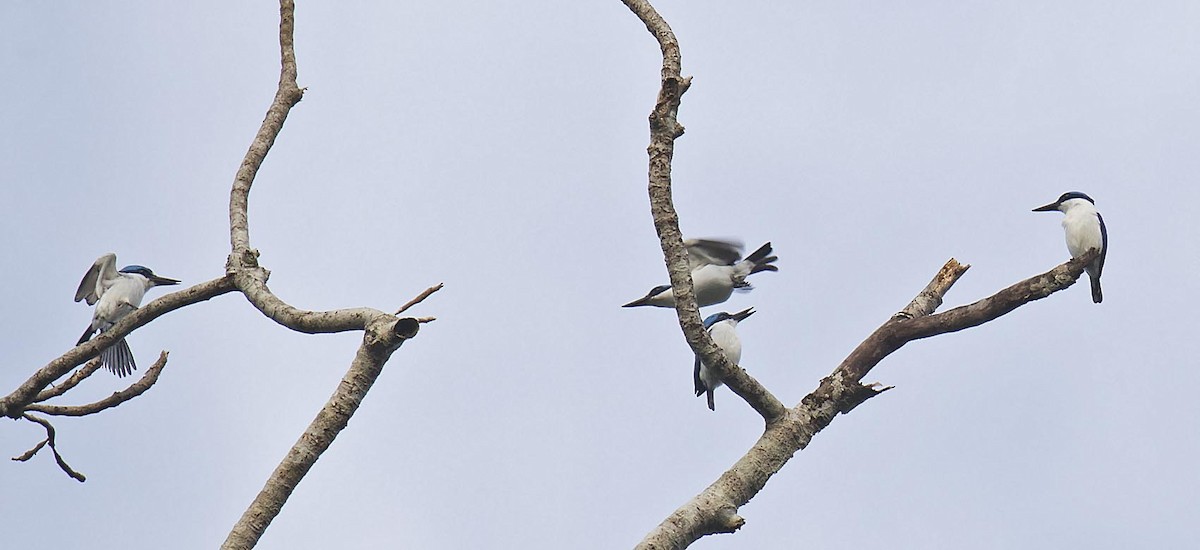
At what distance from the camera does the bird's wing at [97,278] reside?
10398 millimetres

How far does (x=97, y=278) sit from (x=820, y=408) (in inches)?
293

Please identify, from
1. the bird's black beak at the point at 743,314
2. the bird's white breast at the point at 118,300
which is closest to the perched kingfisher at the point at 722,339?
the bird's black beak at the point at 743,314

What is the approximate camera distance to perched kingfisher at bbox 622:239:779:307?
8.69 meters

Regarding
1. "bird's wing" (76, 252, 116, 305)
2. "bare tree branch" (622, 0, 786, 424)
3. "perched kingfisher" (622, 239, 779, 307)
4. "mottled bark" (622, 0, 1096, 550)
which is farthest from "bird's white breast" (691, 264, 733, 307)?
"bird's wing" (76, 252, 116, 305)

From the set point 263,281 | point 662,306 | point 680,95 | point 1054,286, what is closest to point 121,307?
point 662,306

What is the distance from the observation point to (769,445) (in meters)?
5.57

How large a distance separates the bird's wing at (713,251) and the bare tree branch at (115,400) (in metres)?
4.30

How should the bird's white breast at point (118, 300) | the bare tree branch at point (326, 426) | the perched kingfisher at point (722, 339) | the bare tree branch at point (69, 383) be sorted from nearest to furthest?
the bare tree branch at point (326, 426) < the bare tree branch at point (69, 383) < the perched kingfisher at point (722, 339) < the bird's white breast at point (118, 300)

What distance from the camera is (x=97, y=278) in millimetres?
10469

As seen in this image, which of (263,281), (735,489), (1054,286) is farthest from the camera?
(1054,286)

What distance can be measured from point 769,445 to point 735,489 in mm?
398

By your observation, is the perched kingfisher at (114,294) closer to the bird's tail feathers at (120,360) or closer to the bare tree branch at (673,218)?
the bird's tail feathers at (120,360)

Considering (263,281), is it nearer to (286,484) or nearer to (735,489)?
(286,484)

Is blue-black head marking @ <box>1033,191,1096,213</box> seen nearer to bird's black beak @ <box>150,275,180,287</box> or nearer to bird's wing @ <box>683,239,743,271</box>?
bird's wing @ <box>683,239,743,271</box>
